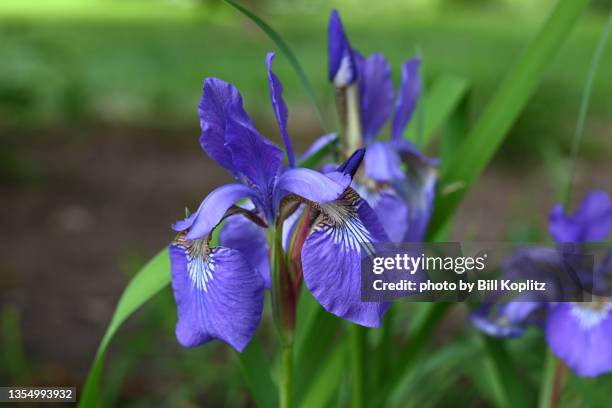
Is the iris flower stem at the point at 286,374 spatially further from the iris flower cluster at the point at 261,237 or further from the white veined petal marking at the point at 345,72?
the white veined petal marking at the point at 345,72

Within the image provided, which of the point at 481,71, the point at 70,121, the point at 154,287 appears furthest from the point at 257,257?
the point at 481,71

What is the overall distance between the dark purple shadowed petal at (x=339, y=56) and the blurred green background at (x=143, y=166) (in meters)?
0.32

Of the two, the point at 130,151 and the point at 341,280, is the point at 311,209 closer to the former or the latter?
the point at 341,280

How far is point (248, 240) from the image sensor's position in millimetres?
760

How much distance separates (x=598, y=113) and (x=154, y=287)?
3.28 m

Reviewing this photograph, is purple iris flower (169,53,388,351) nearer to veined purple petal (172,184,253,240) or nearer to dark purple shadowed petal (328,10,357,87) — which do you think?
veined purple petal (172,184,253,240)

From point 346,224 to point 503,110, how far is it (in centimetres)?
36

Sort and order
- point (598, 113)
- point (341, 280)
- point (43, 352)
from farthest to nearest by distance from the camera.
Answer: point (598, 113), point (43, 352), point (341, 280)

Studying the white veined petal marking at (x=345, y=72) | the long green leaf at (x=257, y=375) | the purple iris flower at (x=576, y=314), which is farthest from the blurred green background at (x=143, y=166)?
the long green leaf at (x=257, y=375)

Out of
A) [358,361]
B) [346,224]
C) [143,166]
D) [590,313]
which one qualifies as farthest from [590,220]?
[143,166]

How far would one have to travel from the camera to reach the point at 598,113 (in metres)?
3.61

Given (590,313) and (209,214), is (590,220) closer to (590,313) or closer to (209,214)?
(590,313)

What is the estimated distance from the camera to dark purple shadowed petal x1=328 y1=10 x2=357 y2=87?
83 cm

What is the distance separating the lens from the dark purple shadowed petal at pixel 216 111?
2.15ft
